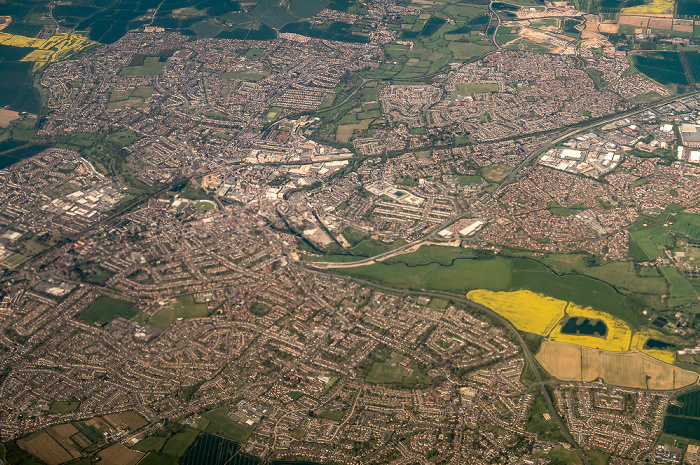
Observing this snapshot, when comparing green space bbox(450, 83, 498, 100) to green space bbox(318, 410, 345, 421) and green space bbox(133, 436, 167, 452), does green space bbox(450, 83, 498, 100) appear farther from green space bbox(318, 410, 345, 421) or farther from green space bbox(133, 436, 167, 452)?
green space bbox(133, 436, 167, 452)

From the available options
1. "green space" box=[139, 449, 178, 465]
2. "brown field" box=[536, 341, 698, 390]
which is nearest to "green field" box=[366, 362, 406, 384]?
"brown field" box=[536, 341, 698, 390]

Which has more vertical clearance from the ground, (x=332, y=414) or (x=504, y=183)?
(x=504, y=183)

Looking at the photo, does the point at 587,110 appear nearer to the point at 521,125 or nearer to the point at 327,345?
the point at 521,125

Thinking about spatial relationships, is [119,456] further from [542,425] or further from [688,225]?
[688,225]

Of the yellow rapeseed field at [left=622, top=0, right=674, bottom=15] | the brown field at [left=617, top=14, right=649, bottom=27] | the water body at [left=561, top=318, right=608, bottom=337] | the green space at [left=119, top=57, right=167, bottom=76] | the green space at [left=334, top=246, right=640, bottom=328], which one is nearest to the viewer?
the water body at [left=561, top=318, right=608, bottom=337]

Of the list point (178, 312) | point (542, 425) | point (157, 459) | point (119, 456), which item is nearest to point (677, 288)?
point (542, 425)

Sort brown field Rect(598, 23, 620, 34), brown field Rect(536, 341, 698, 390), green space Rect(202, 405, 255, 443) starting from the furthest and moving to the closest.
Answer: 1. brown field Rect(598, 23, 620, 34)
2. brown field Rect(536, 341, 698, 390)
3. green space Rect(202, 405, 255, 443)

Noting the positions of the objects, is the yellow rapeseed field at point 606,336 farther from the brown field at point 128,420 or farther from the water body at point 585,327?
the brown field at point 128,420
